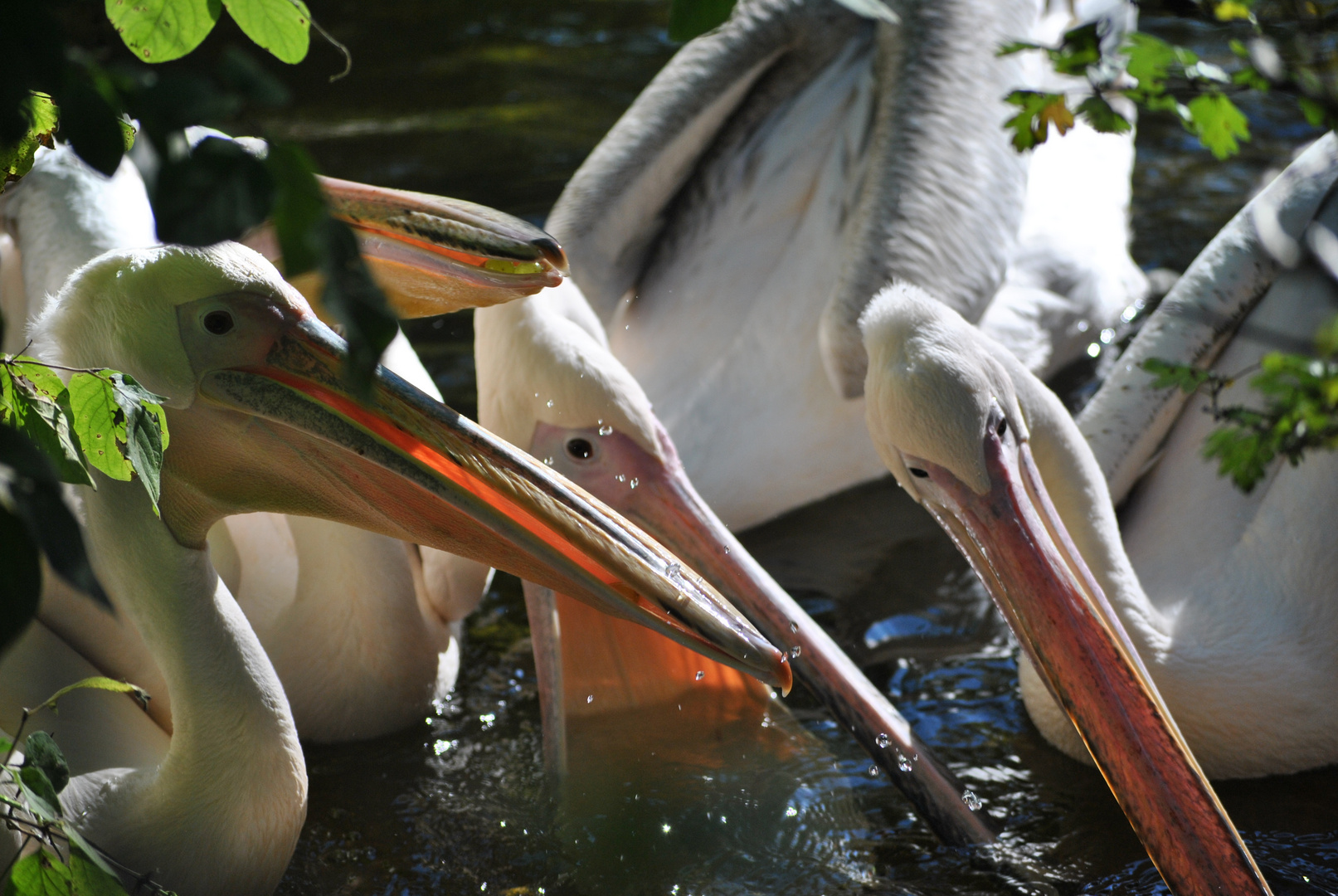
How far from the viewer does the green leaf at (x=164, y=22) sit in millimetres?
1004

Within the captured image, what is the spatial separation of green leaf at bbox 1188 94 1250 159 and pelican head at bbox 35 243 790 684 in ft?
2.36

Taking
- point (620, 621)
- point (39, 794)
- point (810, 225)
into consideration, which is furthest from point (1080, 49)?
point (810, 225)

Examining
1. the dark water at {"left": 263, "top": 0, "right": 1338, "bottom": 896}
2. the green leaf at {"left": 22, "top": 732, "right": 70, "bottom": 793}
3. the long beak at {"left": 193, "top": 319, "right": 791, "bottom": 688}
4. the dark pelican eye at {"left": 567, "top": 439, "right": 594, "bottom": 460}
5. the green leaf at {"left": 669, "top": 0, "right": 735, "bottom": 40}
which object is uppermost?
the green leaf at {"left": 669, "top": 0, "right": 735, "bottom": 40}

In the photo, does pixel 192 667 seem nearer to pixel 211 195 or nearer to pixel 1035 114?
pixel 211 195

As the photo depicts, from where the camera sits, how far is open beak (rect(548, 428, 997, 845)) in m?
1.90

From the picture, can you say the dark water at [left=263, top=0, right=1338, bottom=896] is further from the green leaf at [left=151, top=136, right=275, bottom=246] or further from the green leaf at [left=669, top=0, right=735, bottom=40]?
the green leaf at [left=151, top=136, right=275, bottom=246]

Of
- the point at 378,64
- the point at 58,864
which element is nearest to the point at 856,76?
the point at 58,864

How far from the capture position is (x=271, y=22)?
38.2 inches

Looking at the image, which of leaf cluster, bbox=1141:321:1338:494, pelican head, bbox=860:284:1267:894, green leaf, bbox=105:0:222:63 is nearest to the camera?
leaf cluster, bbox=1141:321:1338:494

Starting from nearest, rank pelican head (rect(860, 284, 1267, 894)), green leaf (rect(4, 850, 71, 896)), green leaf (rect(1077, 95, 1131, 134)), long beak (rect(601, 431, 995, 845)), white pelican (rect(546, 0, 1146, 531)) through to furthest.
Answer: green leaf (rect(4, 850, 71, 896)) → green leaf (rect(1077, 95, 1131, 134)) → pelican head (rect(860, 284, 1267, 894)) → long beak (rect(601, 431, 995, 845)) → white pelican (rect(546, 0, 1146, 531))

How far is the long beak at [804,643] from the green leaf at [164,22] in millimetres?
1171

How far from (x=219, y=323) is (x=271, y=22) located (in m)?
0.52

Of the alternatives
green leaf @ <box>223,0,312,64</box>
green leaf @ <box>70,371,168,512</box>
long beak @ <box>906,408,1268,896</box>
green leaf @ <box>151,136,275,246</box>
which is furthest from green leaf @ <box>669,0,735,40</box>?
long beak @ <box>906,408,1268,896</box>

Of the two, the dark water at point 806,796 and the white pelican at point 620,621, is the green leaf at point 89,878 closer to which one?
the dark water at point 806,796
